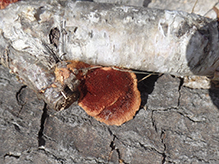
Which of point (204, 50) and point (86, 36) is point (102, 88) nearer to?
point (86, 36)

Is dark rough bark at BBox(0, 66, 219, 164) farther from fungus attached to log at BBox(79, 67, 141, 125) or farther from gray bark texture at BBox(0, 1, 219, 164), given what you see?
fungus attached to log at BBox(79, 67, 141, 125)

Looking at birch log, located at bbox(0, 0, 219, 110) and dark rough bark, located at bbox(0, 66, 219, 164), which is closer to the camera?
birch log, located at bbox(0, 0, 219, 110)

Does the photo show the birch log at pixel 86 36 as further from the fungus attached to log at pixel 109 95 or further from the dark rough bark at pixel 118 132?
the dark rough bark at pixel 118 132

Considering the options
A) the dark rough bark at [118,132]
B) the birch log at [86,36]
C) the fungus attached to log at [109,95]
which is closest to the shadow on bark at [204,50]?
the birch log at [86,36]

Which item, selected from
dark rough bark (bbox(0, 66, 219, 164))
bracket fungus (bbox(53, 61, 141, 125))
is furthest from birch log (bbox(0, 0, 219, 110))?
dark rough bark (bbox(0, 66, 219, 164))

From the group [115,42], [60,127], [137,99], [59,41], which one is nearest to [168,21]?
[115,42]

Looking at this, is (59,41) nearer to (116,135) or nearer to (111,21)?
(111,21)

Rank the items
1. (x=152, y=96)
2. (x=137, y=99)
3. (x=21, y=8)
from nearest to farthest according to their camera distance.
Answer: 1. (x=21, y=8)
2. (x=137, y=99)
3. (x=152, y=96)
